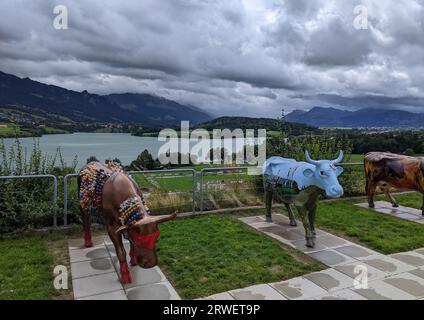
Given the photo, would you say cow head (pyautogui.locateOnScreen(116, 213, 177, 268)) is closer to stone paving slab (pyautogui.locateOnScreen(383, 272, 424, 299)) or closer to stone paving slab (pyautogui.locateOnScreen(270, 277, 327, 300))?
stone paving slab (pyautogui.locateOnScreen(270, 277, 327, 300))

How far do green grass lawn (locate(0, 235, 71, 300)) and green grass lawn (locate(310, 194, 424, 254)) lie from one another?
541 centimetres

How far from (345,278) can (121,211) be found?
3349 millimetres

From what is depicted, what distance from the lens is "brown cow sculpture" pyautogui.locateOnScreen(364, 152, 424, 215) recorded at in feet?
27.0

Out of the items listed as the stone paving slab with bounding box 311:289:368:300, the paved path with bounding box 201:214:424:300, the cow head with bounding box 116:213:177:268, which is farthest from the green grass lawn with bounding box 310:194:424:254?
the cow head with bounding box 116:213:177:268

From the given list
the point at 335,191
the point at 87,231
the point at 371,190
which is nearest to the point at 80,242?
the point at 87,231

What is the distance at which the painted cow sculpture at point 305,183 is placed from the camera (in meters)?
5.62

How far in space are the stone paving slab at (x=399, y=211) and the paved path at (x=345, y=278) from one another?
251 cm

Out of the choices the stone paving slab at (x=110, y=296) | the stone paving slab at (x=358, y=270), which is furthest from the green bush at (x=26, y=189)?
the stone paving slab at (x=358, y=270)

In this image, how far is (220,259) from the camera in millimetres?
5410

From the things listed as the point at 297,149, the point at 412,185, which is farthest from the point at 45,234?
the point at 412,185

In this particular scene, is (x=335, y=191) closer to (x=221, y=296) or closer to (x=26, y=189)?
(x=221, y=296)

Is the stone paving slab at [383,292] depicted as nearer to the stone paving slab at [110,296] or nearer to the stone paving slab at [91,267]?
the stone paving slab at [110,296]
